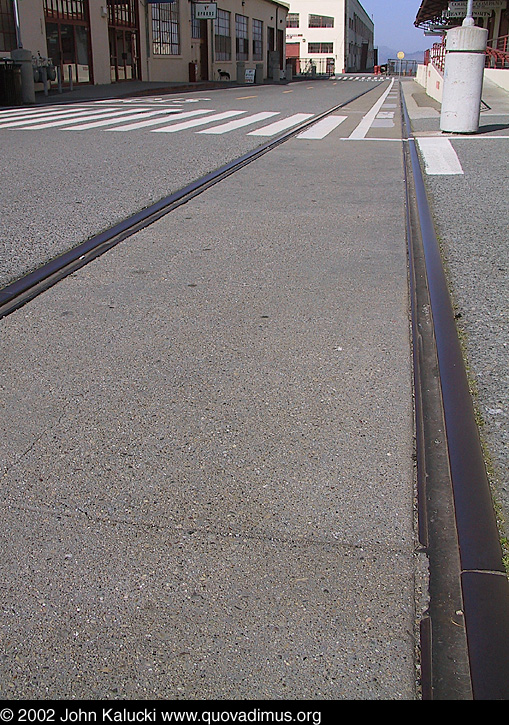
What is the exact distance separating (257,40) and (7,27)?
114 feet

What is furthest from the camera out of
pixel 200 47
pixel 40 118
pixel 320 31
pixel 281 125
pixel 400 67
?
pixel 400 67

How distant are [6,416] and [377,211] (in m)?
5.01

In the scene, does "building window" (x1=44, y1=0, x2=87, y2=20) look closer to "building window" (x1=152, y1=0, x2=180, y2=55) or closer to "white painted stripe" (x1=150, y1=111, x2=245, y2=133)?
"building window" (x1=152, y1=0, x2=180, y2=55)

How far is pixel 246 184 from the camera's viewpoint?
333 inches

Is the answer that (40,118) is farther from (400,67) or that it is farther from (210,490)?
(400,67)

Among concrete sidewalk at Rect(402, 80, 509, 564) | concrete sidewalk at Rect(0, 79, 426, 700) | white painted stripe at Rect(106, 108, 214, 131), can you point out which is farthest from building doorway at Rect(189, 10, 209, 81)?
concrete sidewalk at Rect(0, 79, 426, 700)

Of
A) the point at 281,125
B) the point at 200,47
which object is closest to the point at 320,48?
the point at 200,47

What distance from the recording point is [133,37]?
34.6m

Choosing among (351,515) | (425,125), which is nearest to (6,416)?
(351,515)

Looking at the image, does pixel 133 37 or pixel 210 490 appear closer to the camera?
pixel 210 490

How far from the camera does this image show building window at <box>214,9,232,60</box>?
4506 centimetres

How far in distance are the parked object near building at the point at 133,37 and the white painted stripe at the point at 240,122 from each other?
10580mm

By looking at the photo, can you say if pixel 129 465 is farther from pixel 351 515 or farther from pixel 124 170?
pixel 124 170

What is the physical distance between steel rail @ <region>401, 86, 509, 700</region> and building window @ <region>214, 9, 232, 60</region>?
46.1 m
